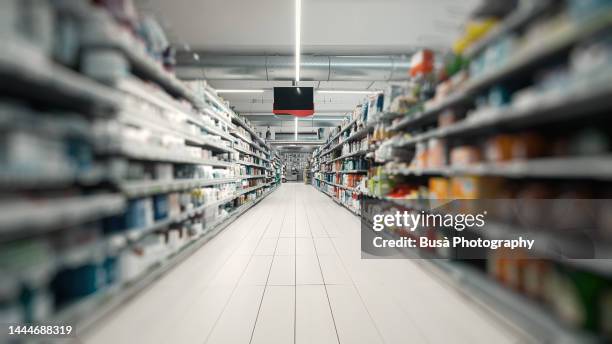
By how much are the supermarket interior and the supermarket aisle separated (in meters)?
→ 0.02

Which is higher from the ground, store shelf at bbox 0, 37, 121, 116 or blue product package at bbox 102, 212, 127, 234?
store shelf at bbox 0, 37, 121, 116

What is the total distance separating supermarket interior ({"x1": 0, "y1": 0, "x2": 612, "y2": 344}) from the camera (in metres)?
1.14

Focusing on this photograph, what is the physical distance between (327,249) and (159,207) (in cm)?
198

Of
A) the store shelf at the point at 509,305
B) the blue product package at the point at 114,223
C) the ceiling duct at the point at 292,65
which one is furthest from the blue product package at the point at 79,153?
the ceiling duct at the point at 292,65

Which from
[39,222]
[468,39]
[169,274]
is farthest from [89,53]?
[468,39]

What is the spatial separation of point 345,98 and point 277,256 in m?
8.66

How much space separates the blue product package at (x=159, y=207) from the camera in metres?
2.19

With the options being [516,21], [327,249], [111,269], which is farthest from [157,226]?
[516,21]

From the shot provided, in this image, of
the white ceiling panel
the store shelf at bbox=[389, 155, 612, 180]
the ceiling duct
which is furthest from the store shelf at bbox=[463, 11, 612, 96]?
the ceiling duct

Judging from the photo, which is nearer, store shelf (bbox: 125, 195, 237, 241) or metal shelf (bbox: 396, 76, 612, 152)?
metal shelf (bbox: 396, 76, 612, 152)

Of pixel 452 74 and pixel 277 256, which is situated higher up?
pixel 452 74

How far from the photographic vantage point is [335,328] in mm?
1538

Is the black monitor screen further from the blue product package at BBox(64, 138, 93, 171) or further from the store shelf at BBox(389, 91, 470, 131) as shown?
the blue product package at BBox(64, 138, 93, 171)

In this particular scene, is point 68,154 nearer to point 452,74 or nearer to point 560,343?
point 560,343
